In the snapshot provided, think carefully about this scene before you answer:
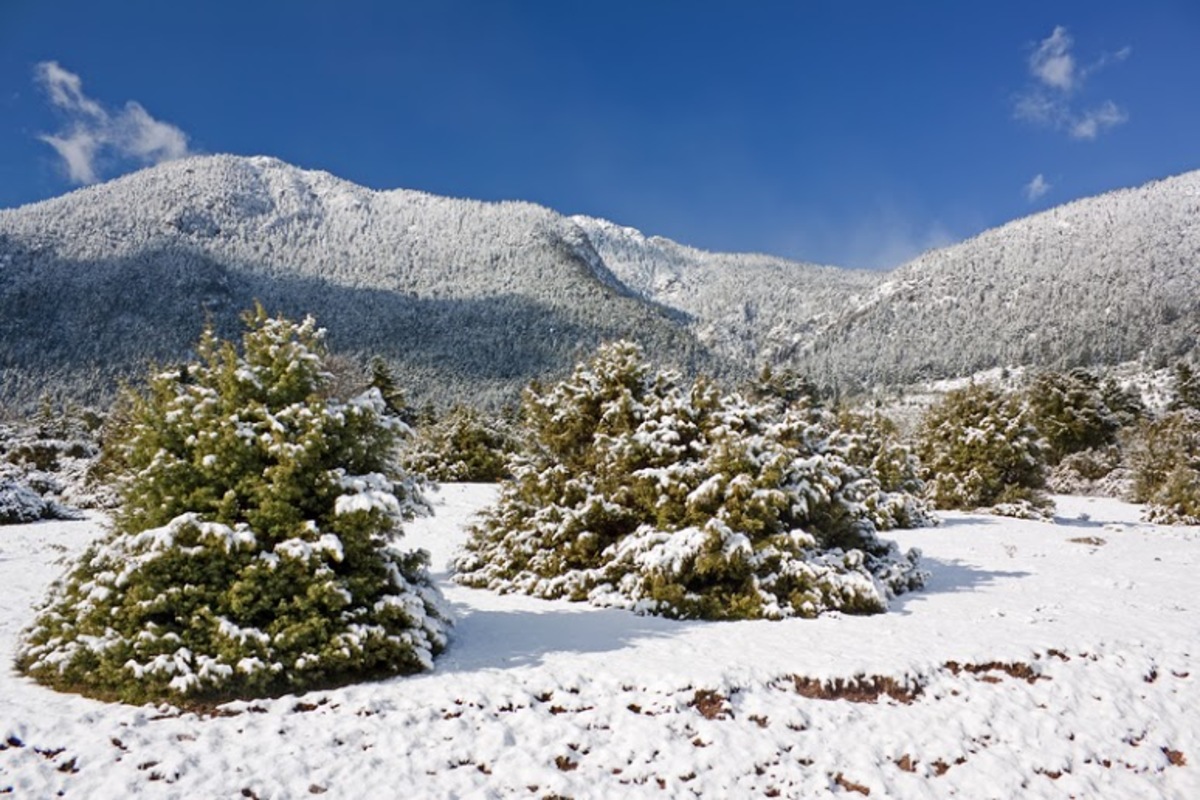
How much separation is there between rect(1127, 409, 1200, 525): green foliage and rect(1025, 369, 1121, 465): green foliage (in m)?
14.6

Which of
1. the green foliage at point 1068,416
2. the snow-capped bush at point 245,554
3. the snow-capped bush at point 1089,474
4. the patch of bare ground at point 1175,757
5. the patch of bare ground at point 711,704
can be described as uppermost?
the green foliage at point 1068,416

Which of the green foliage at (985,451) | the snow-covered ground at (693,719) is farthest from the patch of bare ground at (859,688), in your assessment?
the green foliage at (985,451)

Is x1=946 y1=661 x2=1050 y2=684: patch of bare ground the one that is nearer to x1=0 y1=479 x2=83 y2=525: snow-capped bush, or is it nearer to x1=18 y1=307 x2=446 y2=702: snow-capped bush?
x1=18 y1=307 x2=446 y2=702: snow-capped bush

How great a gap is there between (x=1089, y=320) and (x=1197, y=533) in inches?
8211

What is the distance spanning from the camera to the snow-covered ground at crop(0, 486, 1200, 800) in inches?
274

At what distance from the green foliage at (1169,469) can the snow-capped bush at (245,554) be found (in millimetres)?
31305

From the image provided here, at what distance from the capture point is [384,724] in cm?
779

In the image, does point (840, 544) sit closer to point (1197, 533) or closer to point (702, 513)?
point (702, 513)

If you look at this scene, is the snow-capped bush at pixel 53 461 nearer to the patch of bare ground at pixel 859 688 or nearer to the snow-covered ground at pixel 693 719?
the snow-covered ground at pixel 693 719

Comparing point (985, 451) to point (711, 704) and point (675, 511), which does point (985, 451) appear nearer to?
point (675, 511)

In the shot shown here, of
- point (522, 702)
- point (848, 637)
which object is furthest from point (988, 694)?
point (522, 702)

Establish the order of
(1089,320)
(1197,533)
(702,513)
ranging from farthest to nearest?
(1089,320), (1197,533), (702,513)

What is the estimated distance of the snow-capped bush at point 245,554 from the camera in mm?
8250

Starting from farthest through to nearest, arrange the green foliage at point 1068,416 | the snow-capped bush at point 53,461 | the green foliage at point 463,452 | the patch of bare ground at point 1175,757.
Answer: the green foliage at point 1068,416 → the green foliage at point 463,452 → the snow-capped bush at point 53,461 → the patch of bare ground at point 1175,757
